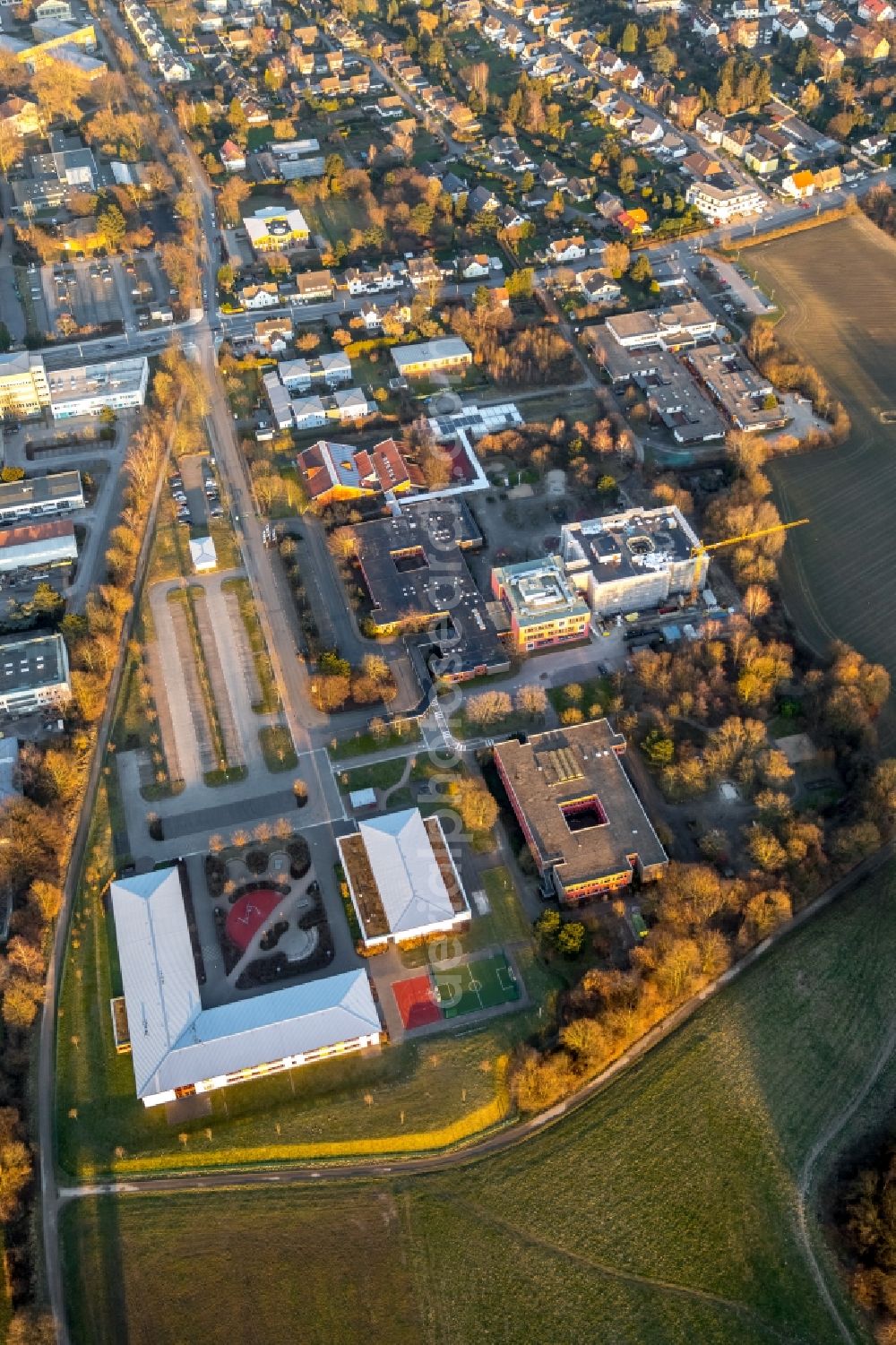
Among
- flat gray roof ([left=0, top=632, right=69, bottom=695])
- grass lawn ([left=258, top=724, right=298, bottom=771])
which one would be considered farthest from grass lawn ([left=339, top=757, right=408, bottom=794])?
flat gray roof ([left=0, top=632, right=69, bottom=695])

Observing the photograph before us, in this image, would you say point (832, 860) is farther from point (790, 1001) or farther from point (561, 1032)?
point (561, 1032)

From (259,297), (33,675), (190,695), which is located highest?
(259,297)

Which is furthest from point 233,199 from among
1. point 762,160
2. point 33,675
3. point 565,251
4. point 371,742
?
point 371,742

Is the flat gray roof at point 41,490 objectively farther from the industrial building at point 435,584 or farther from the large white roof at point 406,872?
the large white roof at point 406,872

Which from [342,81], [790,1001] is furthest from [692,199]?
[790,1001]

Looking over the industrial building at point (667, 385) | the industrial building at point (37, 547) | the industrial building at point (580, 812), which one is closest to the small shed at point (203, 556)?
the industrial building at point (37, 547)

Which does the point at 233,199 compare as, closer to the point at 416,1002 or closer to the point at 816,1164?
the point at 416,1002
